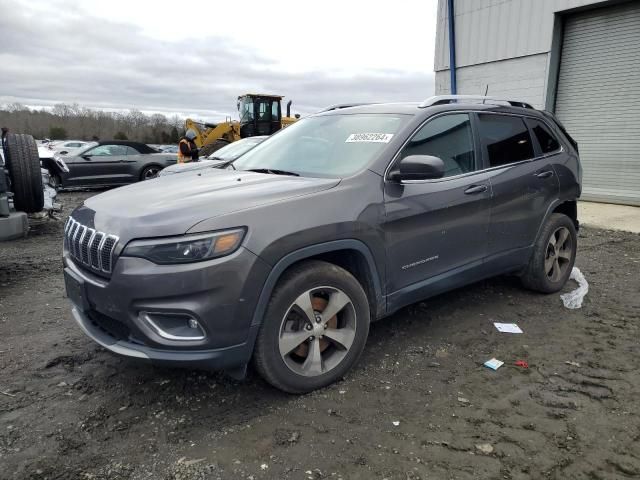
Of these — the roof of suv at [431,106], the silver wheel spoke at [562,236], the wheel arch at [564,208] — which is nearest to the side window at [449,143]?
the roof of suv at [431,106]

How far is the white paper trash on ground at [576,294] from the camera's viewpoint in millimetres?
4445

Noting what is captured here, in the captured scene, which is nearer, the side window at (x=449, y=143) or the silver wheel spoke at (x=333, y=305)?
the silver wheel spoke at (x=333, y=305)

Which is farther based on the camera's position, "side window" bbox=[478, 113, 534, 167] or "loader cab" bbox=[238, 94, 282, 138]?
"loader cab" bbox=[238, 94, 282, 138]

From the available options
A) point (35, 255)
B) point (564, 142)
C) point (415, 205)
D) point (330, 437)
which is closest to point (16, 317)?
point (35, 255)

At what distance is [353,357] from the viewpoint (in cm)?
302

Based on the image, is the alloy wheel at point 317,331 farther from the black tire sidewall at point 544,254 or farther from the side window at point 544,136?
the side window at point 544,136

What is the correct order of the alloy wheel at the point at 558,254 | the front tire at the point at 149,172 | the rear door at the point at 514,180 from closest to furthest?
the rear door at the point at 514,180 < the alloy wheel at the point at 558,254 < the front tire at the point at 149,172

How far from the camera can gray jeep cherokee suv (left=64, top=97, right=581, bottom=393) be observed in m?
2.44

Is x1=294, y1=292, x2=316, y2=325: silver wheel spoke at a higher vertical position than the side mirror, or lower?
lower

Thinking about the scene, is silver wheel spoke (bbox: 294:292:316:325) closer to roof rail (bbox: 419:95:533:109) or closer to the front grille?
the front grille

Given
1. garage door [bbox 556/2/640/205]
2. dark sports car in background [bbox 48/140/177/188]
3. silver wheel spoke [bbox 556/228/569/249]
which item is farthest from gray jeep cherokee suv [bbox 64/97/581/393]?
dark sports car in background [bbox 48/140/177/188]

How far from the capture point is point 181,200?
2682 millimetres

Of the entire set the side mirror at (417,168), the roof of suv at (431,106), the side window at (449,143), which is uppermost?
the roof of suv at (431,106)

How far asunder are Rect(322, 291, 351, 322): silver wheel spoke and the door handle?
54.0 inches
